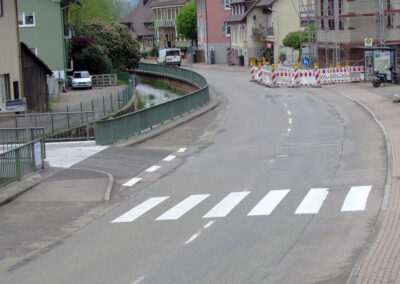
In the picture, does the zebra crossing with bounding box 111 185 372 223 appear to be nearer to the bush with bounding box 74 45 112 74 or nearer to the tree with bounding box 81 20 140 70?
the bush with bounding box 74 45 112 74

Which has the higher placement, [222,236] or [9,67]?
[9,67]

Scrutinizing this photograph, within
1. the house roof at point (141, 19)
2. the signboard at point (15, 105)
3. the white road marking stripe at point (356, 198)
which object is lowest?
the white road marking stripe at point (356, 198)

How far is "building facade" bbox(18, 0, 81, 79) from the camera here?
185 ft

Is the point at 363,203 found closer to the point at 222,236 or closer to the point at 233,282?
the point at 222,236

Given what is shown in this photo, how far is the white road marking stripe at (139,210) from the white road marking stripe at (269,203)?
8.99 ft

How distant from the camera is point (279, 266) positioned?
11086 millimetres

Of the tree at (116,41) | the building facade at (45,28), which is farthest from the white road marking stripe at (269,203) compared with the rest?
the tree at (116,41)

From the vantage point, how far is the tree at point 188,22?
104 m

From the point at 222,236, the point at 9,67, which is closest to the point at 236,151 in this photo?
the point at 222,236

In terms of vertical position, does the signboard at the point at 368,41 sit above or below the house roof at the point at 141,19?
below

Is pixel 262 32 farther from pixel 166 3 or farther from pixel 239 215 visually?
pixel 239 215

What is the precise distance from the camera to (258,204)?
16.4 meters

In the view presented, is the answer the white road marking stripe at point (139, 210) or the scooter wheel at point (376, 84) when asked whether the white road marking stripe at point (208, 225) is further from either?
the scooter wheel at point (376, 84)

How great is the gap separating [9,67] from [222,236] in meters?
26.8
